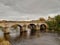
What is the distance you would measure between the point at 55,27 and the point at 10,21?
2127cm

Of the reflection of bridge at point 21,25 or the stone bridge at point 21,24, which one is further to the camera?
the stone bridge at point 21,24

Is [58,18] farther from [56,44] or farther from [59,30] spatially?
[56,44]

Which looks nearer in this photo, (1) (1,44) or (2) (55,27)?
(1) (1,44)

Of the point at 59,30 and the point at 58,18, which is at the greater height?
the point at 58,18

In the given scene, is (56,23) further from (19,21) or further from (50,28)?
A: (19,21)

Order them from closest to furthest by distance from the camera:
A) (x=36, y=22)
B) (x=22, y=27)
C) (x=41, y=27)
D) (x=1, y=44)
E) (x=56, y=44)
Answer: (x=1, y=44) < (x=56, y=44) < (x=22, y=27) < (x=36, y=22) < (x=41, y=27)

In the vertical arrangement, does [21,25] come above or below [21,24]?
below

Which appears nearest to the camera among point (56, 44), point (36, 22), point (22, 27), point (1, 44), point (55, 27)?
point (1, 44)

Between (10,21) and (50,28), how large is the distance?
21.4m

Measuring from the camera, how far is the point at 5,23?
78.0 meters

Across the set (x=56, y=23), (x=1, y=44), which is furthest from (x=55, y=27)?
(x=1, y=44)

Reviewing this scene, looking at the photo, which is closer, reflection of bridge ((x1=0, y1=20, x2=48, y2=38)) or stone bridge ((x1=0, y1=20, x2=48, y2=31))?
reflection of bridge ((x1=0, y1=20, x2=48, y2=38))

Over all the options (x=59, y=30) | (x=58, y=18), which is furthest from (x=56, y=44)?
(x=58, y=18)

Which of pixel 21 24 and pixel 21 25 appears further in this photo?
pixel 21 25
